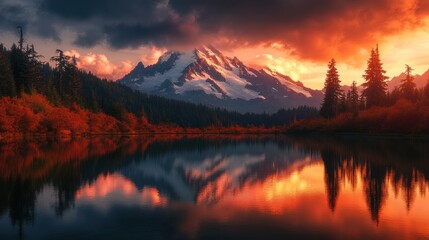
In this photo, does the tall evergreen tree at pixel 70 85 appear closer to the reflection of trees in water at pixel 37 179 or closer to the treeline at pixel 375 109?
the treeline at pixel 375 109

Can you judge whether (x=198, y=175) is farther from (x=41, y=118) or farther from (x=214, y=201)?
(x=41, y=118)

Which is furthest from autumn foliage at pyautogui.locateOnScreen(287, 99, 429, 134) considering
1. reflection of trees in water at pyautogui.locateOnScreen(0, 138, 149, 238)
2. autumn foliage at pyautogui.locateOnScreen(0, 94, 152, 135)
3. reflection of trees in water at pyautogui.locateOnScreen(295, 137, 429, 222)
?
autumn foliage at pyautogui.locateOnScreen(0, 94, 152, 135)

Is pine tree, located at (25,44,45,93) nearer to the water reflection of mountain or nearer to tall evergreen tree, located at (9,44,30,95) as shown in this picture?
tall evergreen tree, located at (9,44,30,95)

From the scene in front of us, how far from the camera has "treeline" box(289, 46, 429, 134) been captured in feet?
333

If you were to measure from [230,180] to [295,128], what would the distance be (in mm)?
128442

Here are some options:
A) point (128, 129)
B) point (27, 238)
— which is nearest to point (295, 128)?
point (128, 129)

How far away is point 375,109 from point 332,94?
2778 cm

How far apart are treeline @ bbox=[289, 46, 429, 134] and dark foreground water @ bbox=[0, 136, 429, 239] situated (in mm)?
60873

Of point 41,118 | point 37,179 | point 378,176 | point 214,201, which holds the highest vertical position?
point 41,118

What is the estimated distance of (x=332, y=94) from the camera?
143 meters

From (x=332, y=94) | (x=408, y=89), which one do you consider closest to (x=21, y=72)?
(x=332, y=94)

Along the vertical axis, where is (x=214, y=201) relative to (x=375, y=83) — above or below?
below

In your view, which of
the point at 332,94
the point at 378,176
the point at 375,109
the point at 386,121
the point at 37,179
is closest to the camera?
the point at 37,179

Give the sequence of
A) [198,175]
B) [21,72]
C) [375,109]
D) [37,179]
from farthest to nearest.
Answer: [21,72] < [375,109] < [198,175] < [37,179]
